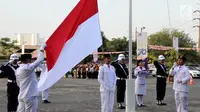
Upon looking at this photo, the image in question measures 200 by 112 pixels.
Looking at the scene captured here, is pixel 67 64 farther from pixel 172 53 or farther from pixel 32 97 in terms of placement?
pixel 172 53

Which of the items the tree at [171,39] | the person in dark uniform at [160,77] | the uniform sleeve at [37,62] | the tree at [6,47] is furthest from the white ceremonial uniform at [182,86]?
the tree at [171,39]

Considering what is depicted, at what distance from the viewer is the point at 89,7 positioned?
7.33 meters

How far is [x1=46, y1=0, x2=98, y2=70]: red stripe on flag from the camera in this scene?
7.00 m

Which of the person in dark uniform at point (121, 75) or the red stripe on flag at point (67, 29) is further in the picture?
the person in dark uniform at point (121, 75)

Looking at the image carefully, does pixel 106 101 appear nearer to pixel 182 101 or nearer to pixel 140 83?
pixel 182 101

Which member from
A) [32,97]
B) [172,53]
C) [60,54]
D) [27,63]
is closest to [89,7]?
[60,54]

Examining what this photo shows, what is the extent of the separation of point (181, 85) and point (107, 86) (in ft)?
6.43

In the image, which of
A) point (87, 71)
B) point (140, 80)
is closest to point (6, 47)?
point (87, 71)

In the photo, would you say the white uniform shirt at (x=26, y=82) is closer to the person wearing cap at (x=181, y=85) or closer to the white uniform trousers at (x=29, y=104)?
the white uniform trousers at (x=29, y=104)

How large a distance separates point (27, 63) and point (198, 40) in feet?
236

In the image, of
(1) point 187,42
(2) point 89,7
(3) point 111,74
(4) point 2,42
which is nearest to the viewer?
(2) point 89,7

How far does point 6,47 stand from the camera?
56250mm

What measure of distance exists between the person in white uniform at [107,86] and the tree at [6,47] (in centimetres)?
4673

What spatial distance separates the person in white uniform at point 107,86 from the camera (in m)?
9.95
